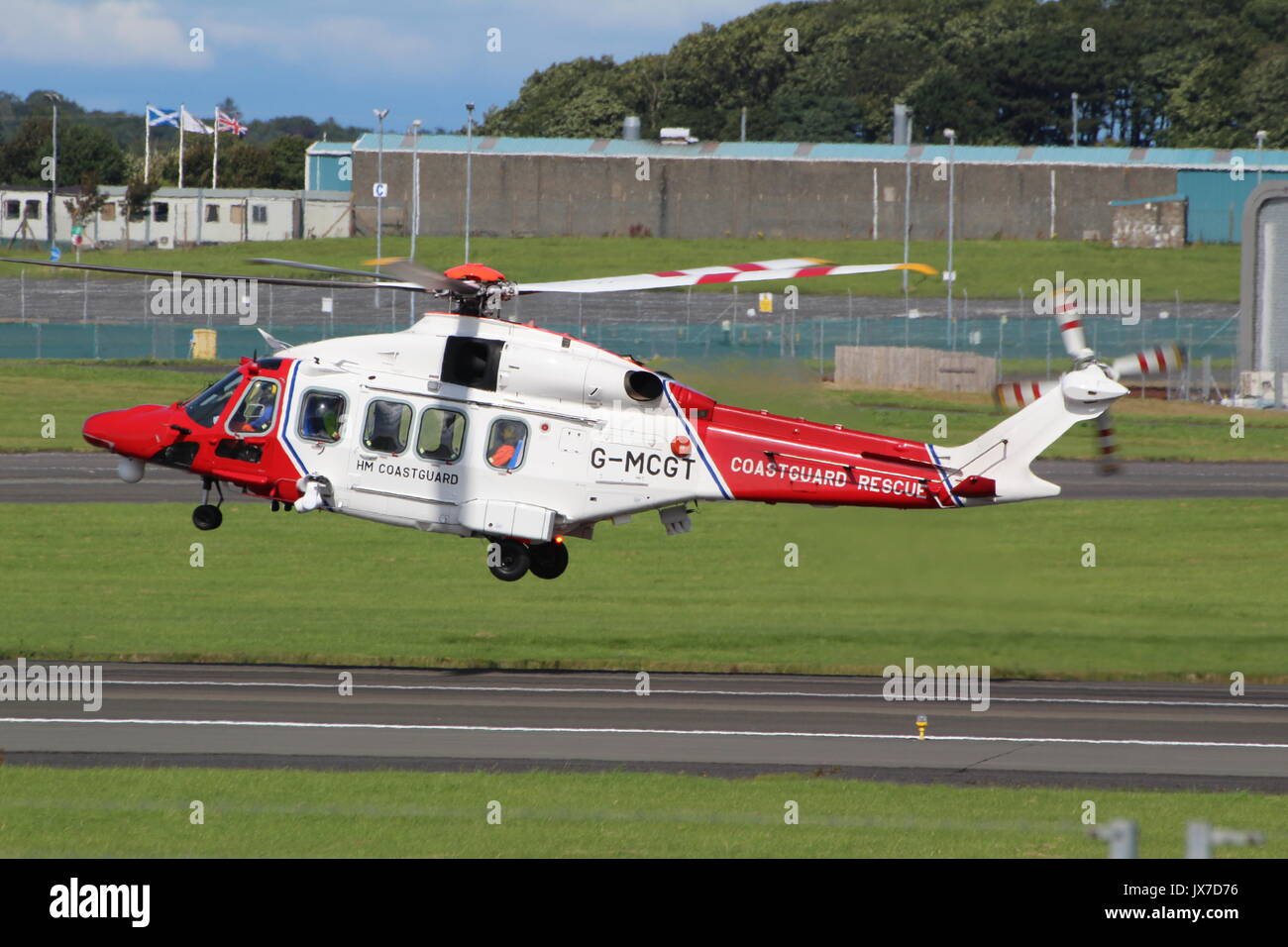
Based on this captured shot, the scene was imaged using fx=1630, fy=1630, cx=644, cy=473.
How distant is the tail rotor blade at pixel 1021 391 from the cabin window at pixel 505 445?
6.53 m

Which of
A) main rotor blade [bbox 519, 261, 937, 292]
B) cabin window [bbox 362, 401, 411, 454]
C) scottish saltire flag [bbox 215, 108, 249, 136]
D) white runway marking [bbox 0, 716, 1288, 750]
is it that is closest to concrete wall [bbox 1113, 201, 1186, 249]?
scottish saltire flag [bbox 215, 108, 249, 136]

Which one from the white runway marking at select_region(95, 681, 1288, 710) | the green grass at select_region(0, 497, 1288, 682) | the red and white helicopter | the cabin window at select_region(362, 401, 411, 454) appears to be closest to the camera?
the red and white helicopter

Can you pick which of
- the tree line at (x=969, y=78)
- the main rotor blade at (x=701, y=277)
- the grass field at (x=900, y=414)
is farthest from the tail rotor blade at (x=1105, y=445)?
the tree line at (x=969, y=78)

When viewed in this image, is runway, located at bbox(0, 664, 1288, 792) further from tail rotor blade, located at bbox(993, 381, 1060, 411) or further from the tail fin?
tail rotor blade, located at bbox(993, 381, 1060, 411)

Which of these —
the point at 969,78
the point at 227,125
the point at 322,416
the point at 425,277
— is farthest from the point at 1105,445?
the point at 969,78

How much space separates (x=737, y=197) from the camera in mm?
114375

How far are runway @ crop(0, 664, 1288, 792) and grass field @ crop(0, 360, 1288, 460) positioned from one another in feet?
75.6

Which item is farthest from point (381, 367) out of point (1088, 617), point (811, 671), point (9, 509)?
point (9, 509)

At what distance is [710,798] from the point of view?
832 inches

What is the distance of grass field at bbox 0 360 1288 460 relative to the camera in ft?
188

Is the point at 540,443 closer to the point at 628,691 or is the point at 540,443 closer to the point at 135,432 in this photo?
the point at 135,432

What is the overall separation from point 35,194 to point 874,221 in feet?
209

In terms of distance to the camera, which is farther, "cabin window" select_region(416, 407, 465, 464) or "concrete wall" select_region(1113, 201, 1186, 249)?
"concrete wall" select_region(1113, 201, 1186, 249)
